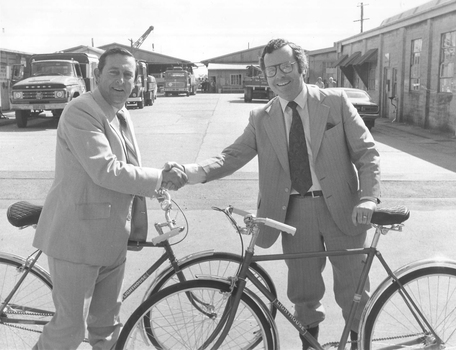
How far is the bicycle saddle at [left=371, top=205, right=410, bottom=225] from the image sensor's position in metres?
3.07

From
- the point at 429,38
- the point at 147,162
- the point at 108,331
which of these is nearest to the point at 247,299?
the point at 108,331

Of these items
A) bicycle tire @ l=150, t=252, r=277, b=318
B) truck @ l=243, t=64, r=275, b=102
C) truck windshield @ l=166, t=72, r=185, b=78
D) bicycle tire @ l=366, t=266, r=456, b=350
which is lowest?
truck @ l=243, t=64, r=275, b=102

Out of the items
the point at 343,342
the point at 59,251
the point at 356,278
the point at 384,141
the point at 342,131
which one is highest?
the point at 342,131

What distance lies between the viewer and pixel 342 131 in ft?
11.1

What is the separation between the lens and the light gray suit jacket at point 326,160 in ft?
11.1

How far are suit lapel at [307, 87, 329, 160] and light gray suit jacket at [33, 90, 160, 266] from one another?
917mm

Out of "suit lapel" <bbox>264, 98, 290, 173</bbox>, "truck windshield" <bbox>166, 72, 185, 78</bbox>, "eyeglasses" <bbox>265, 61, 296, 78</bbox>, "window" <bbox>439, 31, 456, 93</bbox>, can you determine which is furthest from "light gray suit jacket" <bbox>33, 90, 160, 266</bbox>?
"truck windshield" <bbox>166, 72, 185, 78</bbox>

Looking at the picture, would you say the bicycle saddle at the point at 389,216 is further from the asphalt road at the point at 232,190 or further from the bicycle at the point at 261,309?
the asphalt road at the point at 232,190

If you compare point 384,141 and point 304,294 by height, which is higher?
point 304,294

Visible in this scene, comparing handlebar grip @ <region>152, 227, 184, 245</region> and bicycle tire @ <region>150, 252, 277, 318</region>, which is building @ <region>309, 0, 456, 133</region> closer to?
bicycle tire @ <region>150, 252, 277, 318</region>

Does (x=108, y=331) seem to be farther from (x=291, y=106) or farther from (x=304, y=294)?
(x=291, y=106)

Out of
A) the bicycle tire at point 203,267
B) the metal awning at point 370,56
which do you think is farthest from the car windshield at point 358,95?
the bicycle tire at point 203,267

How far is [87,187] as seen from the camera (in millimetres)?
2975

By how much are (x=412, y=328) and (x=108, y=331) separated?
Answer: 1773mm
